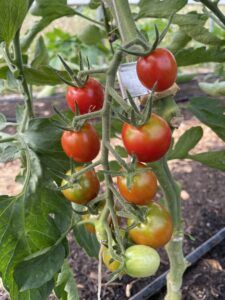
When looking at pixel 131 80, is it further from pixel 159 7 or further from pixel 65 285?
pixel 65 285

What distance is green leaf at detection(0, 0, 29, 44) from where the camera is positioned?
0.64m

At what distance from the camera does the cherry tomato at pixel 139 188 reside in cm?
57

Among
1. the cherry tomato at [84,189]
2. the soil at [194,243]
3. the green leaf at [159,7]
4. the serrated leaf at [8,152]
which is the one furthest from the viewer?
the soil at [194,243]

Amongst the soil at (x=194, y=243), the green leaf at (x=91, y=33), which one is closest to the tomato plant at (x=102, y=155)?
the soil at (x=194, y=243)

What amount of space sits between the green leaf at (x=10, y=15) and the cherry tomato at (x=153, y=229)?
38 cm

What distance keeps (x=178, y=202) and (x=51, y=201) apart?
265 millimetres

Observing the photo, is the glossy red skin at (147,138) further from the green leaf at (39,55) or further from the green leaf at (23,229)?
the green leaf at (39,55)

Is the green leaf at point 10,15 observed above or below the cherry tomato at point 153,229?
above

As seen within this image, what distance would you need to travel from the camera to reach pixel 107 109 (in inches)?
21.5

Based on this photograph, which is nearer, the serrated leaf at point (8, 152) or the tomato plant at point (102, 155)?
the tomato plant at point (102, 155)

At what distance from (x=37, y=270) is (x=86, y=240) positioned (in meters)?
0.16

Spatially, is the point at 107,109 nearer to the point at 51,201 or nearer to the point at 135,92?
the point at 135,92

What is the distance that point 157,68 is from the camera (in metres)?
0.53

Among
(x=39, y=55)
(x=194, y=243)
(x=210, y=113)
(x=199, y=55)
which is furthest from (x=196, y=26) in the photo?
(x=194, y=243)
